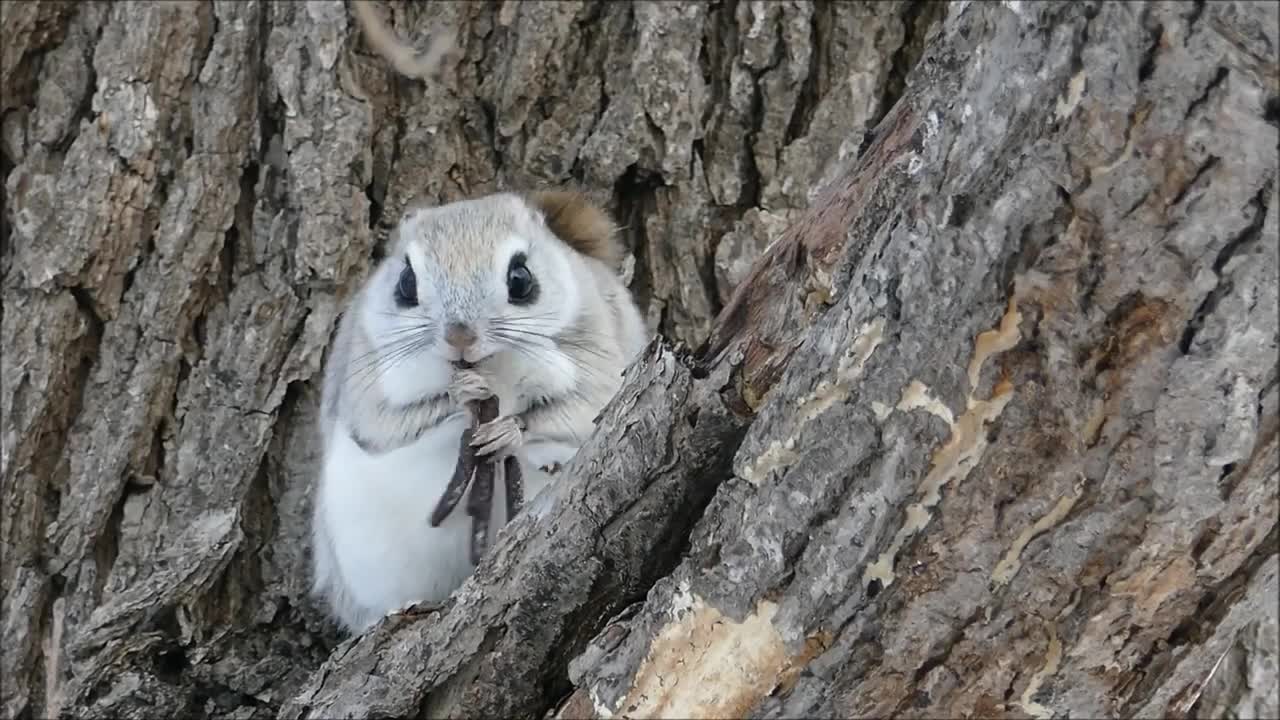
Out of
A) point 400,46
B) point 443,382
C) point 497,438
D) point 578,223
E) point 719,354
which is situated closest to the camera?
point 719,354

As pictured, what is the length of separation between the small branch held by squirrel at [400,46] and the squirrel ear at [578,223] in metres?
0.36

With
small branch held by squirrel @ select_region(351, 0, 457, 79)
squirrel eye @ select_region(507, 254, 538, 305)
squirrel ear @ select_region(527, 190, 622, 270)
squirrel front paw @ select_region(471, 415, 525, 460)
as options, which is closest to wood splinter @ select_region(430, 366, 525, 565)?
squirrel front paw @ select_region(471, 415, 525, 460)

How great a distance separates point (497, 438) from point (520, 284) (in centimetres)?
29

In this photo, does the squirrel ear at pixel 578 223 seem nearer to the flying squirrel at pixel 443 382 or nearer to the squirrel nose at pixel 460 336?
the flying squirrel at pixel 443 382

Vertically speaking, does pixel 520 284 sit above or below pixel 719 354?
below

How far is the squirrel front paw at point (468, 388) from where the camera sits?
5.62 feet

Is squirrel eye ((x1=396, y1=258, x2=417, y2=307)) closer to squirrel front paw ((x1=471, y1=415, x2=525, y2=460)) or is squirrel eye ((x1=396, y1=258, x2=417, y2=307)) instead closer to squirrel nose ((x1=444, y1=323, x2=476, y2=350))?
squirrel nose ((x1=444, y1=323, x2=476, y2=350))

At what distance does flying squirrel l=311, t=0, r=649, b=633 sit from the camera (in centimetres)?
178

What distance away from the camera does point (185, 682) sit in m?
1.82

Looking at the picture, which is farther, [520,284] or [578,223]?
[578,223]

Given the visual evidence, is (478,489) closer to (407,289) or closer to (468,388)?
(468,388)

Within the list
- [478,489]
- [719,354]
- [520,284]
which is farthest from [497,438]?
[719,354]

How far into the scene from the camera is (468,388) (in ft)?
5.61

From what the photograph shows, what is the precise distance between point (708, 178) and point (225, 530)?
100cm
